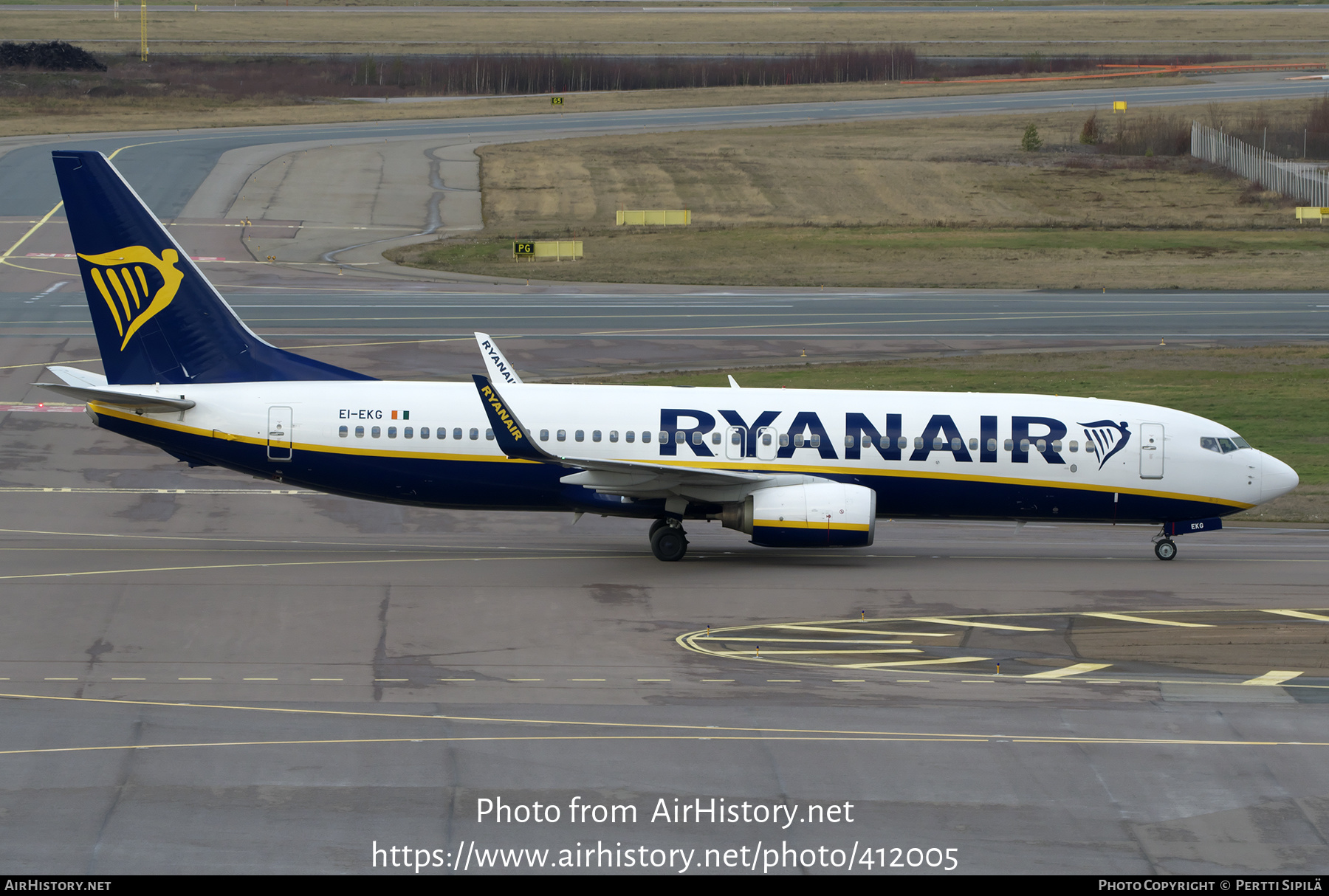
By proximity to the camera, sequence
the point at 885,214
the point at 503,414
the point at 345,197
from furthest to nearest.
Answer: the point at 345,197 < the point at 885,214 < the point at 503,414

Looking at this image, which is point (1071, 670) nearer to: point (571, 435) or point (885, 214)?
point (571, 435)

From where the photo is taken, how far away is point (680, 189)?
3903 inches

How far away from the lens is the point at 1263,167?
343 ft

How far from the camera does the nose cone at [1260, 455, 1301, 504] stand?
117 ft

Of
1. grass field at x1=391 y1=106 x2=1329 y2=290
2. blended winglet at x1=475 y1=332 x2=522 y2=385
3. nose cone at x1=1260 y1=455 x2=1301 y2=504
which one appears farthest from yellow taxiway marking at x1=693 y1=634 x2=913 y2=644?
grass field at x1=391 y1=106 x2=1329 y2=290

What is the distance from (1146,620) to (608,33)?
168 metres

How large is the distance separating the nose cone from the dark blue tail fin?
2432cm

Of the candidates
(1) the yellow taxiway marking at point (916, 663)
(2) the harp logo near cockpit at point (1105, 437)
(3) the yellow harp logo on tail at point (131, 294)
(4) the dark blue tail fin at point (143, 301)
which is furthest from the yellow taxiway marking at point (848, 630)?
(3) the yellow harp logo on tail at point (131, 294)

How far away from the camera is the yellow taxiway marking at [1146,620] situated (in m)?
29.9

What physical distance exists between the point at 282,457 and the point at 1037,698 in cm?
1875

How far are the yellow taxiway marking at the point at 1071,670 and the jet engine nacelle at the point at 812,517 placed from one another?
7.06m

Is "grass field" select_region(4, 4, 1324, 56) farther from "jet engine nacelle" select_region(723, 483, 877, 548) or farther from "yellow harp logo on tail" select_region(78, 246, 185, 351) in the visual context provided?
"jet engine nacelle" select_region(723, 483, 877, 548)

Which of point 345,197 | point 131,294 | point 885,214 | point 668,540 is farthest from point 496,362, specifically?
point 345,197

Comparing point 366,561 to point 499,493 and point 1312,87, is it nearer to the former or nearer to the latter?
point 499,493
